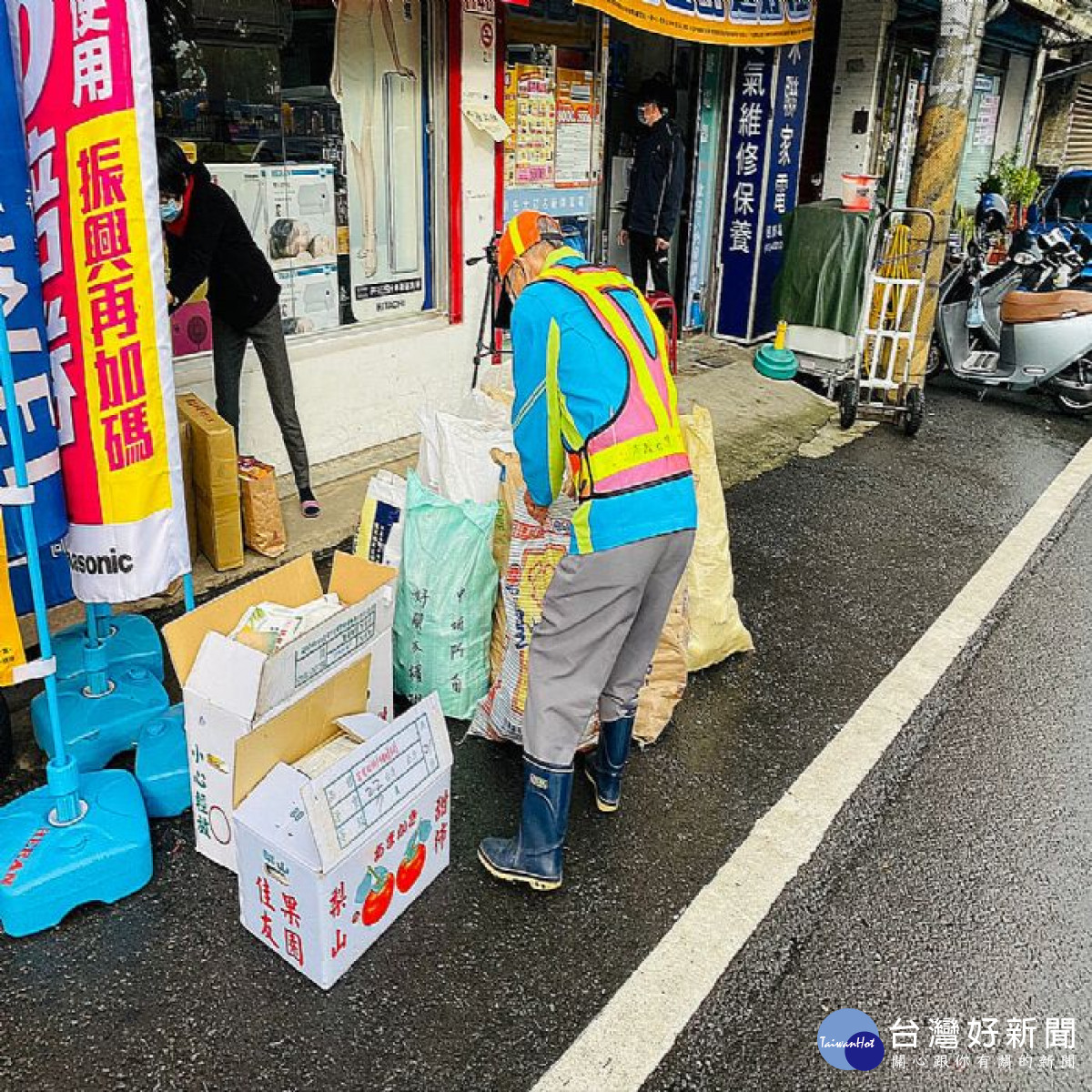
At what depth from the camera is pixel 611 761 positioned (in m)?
3.24

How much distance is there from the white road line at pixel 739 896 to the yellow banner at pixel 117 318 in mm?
1869

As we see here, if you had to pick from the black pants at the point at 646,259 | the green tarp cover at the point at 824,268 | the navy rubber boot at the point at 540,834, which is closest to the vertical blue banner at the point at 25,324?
the navy rubber boot at the point at 540,834

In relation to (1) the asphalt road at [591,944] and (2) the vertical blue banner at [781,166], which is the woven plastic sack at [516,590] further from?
(2) the vertical blue banner at [781,166]

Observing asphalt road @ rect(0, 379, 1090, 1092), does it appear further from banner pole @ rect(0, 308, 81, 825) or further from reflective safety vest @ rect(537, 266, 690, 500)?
reflective safety vest @ rect(537, 266, 690, 500)

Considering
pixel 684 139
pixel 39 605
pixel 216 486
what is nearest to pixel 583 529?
pixel 39 605

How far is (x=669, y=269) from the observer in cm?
947

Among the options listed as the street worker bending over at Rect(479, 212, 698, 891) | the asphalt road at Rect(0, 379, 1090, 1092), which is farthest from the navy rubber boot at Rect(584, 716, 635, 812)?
the street worker bending over at Rect(479, 212, 698, 891)

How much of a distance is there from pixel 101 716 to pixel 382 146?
13.6 feet

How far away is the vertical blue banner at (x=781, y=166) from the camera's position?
9.23m

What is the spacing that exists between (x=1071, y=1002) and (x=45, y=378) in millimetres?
3145

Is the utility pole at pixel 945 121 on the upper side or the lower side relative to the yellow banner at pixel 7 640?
upper

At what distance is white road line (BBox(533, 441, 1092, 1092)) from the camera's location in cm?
242

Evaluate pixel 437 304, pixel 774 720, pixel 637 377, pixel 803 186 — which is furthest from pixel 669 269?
pixel 637 377

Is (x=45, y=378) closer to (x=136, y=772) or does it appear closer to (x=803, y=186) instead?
(x=136, y=772)
